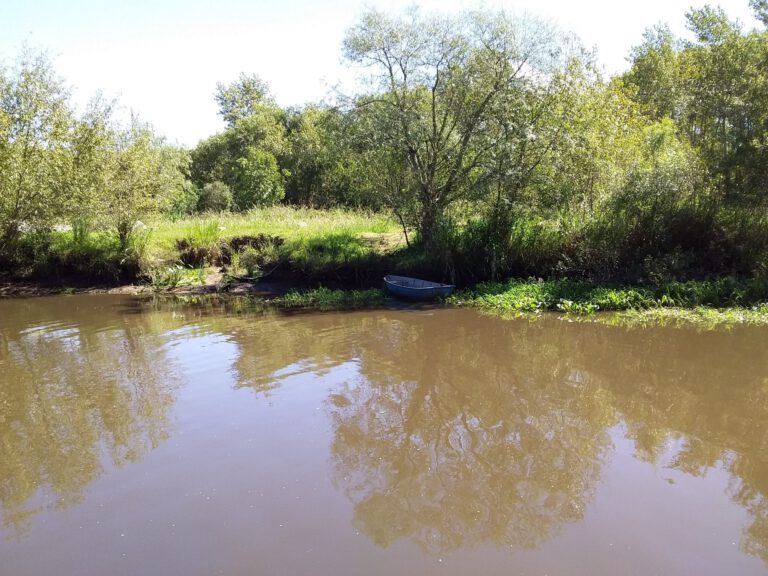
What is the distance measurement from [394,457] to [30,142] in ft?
58.5

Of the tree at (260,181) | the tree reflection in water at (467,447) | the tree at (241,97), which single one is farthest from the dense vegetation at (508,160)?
the tree at (241,97)

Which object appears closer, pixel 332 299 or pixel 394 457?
pixel 394 457

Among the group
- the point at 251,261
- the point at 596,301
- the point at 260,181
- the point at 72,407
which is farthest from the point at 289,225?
the point at 72,407

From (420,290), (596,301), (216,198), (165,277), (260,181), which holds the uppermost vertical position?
(260,181)

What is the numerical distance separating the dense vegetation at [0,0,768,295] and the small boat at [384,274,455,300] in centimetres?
96

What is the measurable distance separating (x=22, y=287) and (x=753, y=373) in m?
21.7

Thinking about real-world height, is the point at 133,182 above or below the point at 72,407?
above

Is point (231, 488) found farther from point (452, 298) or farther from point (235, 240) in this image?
point (235, 240)

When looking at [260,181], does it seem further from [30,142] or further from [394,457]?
[394,457]

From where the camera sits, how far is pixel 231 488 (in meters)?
5.62

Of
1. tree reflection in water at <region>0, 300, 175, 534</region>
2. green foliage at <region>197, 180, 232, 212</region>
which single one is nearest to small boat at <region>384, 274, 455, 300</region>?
tree reflection in water at <region>0, 300, 175, 534</region>

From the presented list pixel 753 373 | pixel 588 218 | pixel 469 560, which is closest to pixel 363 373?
pixel 469 560

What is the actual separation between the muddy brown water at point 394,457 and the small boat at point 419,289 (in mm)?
3788

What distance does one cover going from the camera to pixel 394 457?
20.5ft
